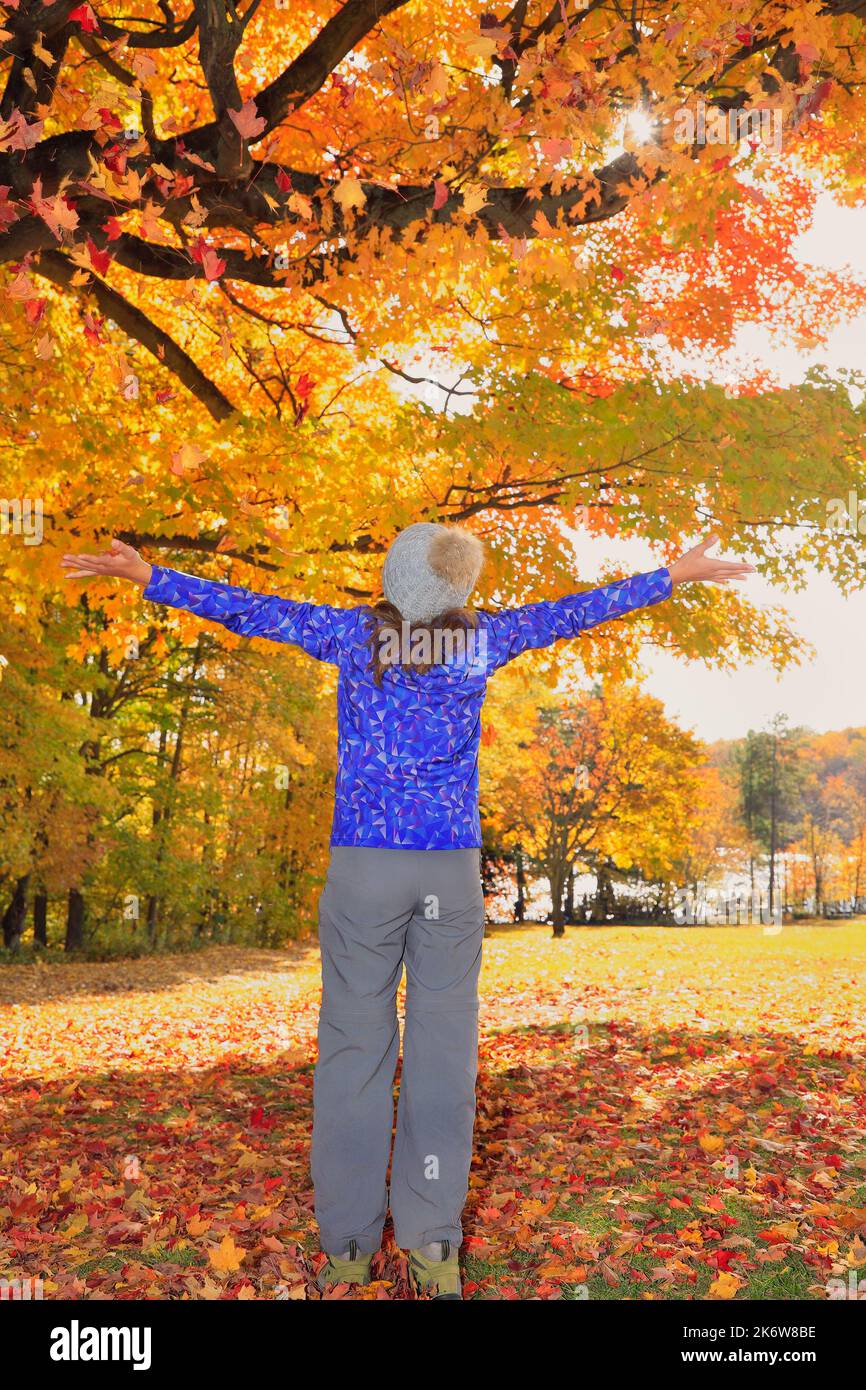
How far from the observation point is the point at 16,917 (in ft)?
67.8

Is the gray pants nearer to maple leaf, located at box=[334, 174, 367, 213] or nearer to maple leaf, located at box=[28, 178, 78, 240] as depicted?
maple leaf, located at box=[334, 174, 367, 213]

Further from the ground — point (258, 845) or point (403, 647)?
point (403, 647)

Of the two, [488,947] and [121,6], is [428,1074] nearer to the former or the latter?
[121,6]

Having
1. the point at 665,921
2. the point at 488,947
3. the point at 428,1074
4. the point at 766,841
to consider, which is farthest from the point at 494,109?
the point at 766,841

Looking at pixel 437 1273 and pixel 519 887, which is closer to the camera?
pixel 437 1273

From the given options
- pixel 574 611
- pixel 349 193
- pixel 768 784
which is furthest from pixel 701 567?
pixel 768 784

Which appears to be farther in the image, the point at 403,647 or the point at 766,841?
the point at 766,841

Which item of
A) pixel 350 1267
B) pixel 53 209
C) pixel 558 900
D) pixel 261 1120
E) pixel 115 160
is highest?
pixel 115 160

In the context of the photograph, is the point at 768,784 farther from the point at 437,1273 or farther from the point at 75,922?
the point at 437,1273

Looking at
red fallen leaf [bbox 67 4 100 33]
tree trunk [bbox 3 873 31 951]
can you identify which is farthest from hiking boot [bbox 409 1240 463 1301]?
tree trunk [bbox 3 873 31 951]

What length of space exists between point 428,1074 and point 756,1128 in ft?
9.71

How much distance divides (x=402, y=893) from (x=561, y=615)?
3.44 feet

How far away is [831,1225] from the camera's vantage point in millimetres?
3977

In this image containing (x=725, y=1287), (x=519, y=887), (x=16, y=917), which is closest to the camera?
(x=725, y=1287)
